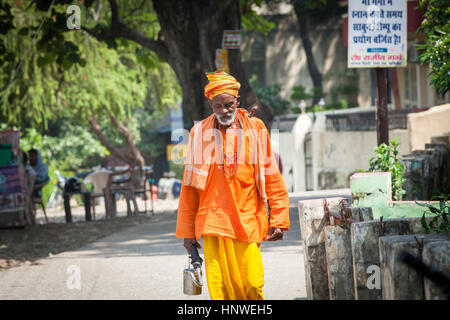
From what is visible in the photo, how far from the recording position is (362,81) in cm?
3306

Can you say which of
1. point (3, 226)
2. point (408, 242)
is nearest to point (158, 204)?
point (3, 226)

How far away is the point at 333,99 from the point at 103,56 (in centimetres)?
1397

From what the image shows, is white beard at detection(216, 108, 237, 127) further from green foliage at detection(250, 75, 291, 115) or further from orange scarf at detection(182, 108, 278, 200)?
green foliage at detection(250, 75, 291, 115)

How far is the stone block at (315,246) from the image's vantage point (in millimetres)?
6043

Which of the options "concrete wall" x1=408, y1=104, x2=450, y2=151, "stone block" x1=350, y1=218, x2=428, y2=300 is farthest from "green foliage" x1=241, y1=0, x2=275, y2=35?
"stone block" x1=350, y1=218, x2=428, y2=300

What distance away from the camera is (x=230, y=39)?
13.0 meters

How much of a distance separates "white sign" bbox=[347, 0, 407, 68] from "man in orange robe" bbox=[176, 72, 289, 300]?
3236mm

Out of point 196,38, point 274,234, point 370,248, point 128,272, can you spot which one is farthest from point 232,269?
point 196,38

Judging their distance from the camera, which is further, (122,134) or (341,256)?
(122,134)

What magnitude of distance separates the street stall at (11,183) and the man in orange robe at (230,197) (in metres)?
9.36

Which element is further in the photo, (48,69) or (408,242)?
(48,69)

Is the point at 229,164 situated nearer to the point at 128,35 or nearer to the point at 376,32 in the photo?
the point at 376,32

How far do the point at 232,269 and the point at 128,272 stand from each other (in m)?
3.98
